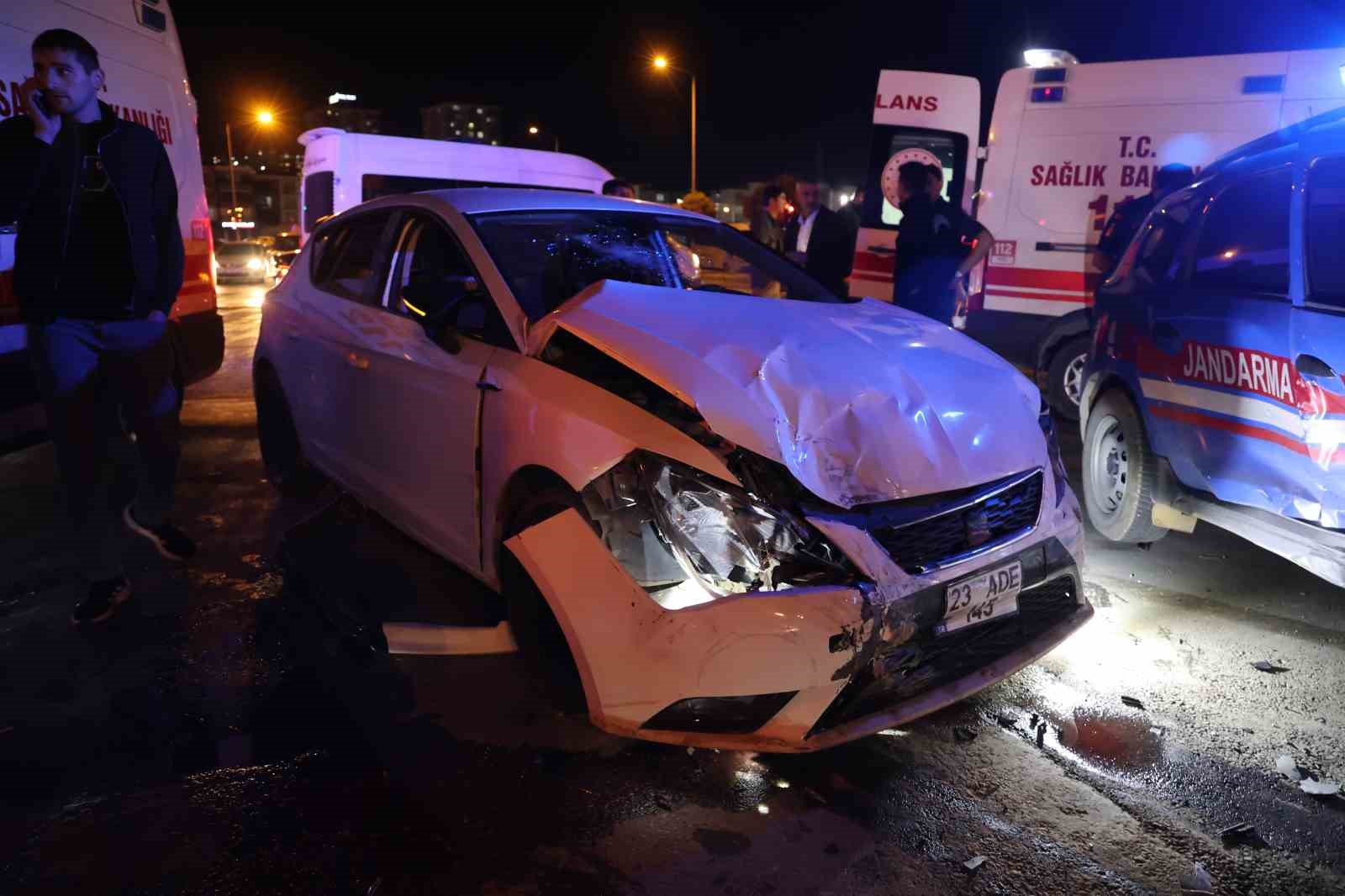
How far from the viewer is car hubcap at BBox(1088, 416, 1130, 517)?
4.50 metres

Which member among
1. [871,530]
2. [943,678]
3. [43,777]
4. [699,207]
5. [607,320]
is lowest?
[43,777]

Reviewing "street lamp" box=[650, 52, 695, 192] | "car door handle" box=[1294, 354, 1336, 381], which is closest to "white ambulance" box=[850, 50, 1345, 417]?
"car door handle" box=[1294, 354, 1336, 381]

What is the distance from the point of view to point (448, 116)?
116812mm

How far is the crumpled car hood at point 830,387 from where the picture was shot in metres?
2.44

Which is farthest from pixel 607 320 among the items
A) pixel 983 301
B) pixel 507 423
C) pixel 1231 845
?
pixel 983 301

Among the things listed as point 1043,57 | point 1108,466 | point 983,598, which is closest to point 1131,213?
point 1043,57

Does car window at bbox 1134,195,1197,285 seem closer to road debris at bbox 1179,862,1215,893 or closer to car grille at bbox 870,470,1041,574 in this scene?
car grille at bbox 870,470,1041,574

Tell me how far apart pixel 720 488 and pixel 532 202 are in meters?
1.86

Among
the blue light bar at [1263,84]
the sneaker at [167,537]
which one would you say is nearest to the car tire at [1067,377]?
the blue light bar at [1263,84]

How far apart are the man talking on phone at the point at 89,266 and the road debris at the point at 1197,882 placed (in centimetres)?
373

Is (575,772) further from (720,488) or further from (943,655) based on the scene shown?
(943,655)

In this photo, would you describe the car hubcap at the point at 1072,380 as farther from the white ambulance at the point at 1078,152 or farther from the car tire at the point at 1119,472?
Result: the car tire at the point at 1119,472

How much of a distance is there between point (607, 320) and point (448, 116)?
124745 millimetres

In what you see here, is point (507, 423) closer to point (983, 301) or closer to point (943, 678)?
point (943, 678)
